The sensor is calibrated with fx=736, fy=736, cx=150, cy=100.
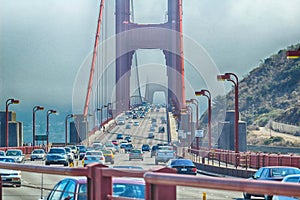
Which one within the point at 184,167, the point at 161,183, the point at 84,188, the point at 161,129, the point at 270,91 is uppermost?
the point at 270,91

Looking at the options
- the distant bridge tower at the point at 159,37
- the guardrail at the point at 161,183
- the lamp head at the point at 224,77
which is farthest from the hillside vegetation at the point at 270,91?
the guardrail at the point at 161,183

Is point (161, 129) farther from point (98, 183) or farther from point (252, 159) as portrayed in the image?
point (98, 183)

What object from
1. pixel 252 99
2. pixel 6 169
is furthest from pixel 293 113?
pixel 6 169

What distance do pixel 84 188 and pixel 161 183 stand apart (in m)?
1.93

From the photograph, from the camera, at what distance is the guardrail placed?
3.75 meters

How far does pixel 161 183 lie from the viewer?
179 inches

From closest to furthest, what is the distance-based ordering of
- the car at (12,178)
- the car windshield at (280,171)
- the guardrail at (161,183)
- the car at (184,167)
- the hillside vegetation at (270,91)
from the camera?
the guardrail at (161,183) → the car at (12,178) → the car windshield at (280,171) → the car at (184,167) → the hillside vegetation at (270,91)

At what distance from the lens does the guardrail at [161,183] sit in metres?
3.75

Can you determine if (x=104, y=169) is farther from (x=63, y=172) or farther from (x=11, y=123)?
(x=11, y=123)

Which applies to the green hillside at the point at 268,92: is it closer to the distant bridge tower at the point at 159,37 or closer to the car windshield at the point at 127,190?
the distant bridge tower at the point at 159,37

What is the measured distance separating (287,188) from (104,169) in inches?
85.6

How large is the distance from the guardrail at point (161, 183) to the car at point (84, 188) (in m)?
0.18

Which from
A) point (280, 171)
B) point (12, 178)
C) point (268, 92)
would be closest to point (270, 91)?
point (268, 92)

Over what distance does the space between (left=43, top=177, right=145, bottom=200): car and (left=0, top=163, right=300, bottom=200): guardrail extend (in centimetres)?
18
